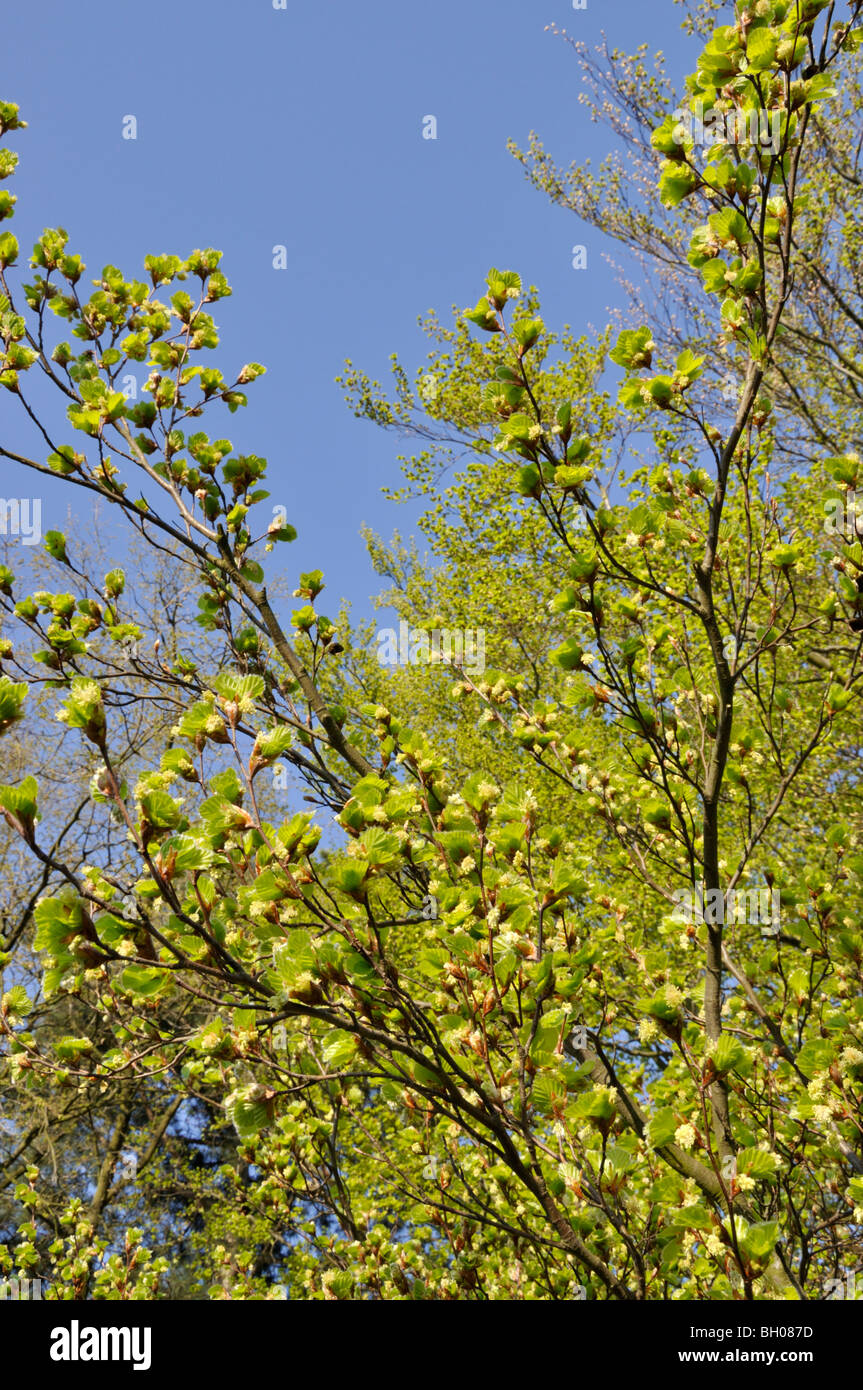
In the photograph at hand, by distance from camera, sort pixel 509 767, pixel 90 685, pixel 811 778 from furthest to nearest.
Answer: pixel 509 767 < pixel 811 778 < pixel 90 685

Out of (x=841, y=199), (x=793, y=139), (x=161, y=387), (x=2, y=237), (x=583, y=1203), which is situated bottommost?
(x=583, y=1203)

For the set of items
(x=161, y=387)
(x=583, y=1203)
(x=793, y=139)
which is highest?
(x=161, y=387)

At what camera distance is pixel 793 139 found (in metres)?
2.22

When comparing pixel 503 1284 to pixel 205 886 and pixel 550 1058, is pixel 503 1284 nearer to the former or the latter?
pixel 550 1058

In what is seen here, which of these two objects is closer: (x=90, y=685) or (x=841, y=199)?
(x=90, y=685)

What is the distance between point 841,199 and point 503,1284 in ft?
34.1

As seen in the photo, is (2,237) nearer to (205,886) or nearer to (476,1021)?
(205,886)

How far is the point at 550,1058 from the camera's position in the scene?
6.27ft

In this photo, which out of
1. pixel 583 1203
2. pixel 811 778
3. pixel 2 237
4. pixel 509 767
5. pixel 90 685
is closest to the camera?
pixel 90 685
